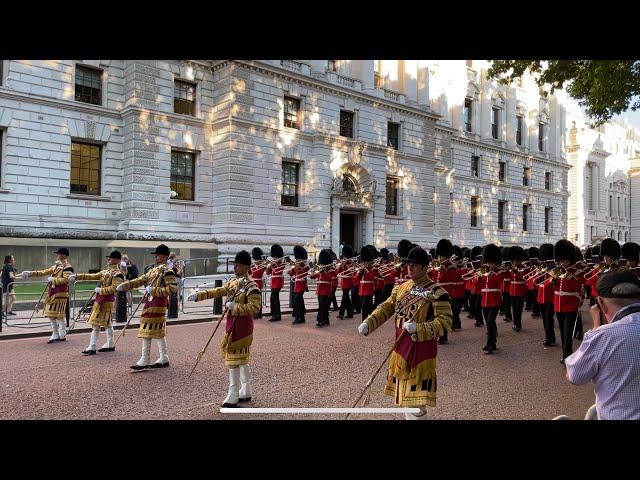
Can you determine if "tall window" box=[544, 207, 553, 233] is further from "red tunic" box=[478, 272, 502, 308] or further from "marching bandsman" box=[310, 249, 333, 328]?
"red tunic" box=[478, 272, 502, 308]

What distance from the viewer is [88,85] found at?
22594mm

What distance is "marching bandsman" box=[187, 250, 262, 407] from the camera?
6633mm

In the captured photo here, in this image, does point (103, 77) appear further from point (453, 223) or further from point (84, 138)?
point (453, 223)

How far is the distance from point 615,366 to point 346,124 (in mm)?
27278

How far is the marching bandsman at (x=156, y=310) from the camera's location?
867 cm

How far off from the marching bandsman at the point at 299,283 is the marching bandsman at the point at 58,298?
18.1 ft

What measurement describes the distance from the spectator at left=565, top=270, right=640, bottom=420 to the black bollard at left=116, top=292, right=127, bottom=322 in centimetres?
1203

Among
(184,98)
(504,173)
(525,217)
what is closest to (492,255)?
(184,98)

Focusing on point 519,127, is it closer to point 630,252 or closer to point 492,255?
point 630,252

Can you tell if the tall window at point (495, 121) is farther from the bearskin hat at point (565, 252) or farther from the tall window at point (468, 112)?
the bearskin hat at point (565, 252)

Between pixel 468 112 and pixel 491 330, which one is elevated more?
pixel 468 112

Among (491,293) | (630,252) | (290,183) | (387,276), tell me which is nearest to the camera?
(491,293)

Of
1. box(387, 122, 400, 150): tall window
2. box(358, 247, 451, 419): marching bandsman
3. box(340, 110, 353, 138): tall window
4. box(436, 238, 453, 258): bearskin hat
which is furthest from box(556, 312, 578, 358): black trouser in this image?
box(387, 122, 400, 150): tall window
